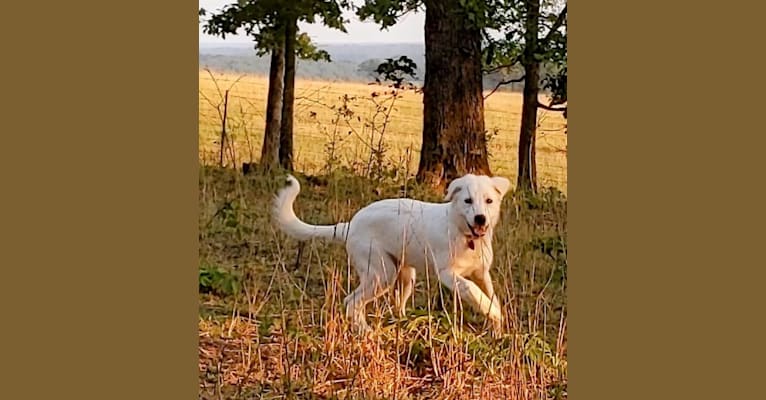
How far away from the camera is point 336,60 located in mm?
6074

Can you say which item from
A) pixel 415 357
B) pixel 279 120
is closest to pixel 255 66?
pixel 279 120

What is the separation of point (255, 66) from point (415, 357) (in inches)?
43.4

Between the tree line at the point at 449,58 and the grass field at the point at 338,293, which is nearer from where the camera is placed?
the grass field at the point at 338,293

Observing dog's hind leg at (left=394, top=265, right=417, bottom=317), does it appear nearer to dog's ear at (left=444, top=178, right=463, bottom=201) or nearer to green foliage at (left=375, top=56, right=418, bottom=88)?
dog's ear at (left=444, top=178, right=463, bottom=201)

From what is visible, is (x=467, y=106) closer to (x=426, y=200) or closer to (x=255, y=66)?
(x=426, y=200)

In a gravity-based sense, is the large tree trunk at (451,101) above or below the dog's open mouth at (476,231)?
above

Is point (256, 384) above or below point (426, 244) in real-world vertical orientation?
below

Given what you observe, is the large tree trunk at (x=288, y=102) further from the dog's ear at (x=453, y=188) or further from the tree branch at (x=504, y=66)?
the tree branch at (x=504, y=66)

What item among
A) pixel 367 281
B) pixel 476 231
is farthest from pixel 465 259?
pixel 367 281

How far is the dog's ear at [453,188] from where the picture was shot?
237 inches

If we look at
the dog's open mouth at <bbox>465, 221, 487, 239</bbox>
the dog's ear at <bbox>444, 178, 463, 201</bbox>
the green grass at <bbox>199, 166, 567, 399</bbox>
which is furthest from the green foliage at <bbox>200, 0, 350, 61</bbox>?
the dog's open mouth at <bbox>465, 221, 487, 239</bbox>

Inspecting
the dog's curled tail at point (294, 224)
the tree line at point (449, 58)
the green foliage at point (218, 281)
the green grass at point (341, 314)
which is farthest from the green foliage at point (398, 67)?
the green foliage at point (218, 281)

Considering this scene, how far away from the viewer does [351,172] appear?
6125 mm

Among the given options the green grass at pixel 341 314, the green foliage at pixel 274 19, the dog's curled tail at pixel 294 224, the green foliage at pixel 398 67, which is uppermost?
the green foliage at pixel 274 19
